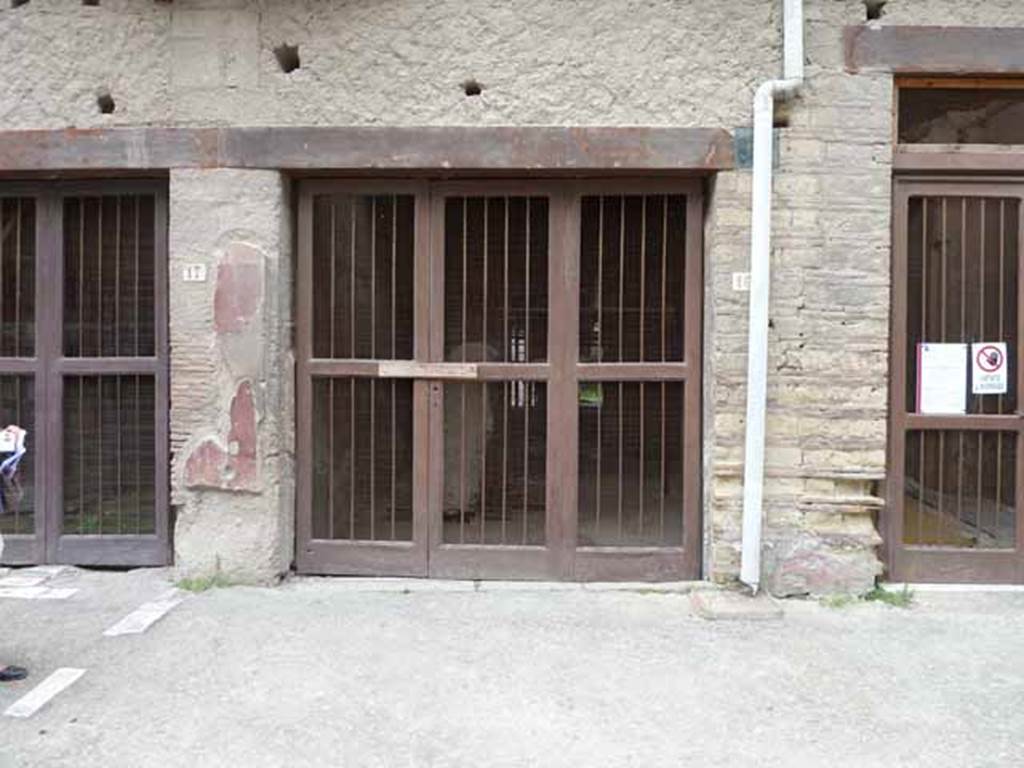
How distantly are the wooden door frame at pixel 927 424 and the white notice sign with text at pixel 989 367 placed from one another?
82 mm

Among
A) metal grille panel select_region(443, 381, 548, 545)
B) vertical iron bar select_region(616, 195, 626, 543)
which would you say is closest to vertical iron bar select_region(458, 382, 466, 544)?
metal grille panel select_region(443, 381, 548, 545)

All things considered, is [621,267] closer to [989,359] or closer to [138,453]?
[989,359]

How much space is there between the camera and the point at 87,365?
558cm

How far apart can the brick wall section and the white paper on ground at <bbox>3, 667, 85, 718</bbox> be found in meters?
1.28

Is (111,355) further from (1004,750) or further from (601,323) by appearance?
(1004,750)

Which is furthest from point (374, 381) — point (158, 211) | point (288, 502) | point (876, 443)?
point (876, 443)

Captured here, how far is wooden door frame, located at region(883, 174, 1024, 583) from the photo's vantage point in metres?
5.27

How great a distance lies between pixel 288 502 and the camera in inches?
214

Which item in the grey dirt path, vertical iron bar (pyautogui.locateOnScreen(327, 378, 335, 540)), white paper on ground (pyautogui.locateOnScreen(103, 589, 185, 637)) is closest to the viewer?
the grey dirt path

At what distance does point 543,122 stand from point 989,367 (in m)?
2.93

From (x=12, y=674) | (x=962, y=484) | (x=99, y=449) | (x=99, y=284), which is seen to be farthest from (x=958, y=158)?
(x=12, y=674)

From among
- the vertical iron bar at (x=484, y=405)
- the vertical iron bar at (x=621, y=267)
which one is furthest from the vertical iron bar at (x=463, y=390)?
the vertical iron bar at (x=621, y=267)

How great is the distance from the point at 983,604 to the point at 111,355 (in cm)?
524

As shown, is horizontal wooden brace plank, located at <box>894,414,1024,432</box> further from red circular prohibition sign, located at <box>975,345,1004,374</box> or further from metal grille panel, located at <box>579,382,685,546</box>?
metal grille panel, located at <box>579,382,685,546</box>
